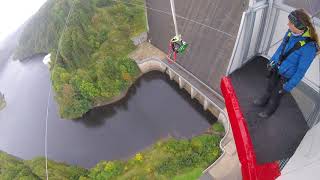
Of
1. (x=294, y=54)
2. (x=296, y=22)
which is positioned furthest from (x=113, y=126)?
(x=296, y=22)

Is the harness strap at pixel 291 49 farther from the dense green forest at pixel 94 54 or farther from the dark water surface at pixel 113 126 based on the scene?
the dense green forest at pixel 94 54

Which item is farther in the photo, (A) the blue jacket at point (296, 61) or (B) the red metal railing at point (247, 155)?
(B) the red metal railing at point (247, 155)

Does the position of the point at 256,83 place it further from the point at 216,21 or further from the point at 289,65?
the point at 216,21

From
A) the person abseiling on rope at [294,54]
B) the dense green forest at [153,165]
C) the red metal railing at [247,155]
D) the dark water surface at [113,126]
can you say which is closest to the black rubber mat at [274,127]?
the red metal railing at [247,155]

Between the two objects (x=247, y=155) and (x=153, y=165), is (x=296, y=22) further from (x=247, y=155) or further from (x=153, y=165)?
(x=153, y=165)

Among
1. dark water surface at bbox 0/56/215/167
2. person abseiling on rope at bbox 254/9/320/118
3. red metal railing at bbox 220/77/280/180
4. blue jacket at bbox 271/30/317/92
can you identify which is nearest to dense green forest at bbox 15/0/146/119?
dark water surface at bbox 0/56/215/167

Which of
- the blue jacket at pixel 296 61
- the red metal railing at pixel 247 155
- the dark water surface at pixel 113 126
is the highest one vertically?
the blue jacket at pixel 296 61

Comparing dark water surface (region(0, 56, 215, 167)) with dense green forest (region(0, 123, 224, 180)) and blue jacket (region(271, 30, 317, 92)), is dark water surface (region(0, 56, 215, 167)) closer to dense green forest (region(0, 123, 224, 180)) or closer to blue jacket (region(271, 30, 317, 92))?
dense green forest (region(0, 123, 224, 180))
